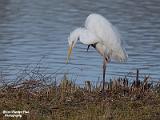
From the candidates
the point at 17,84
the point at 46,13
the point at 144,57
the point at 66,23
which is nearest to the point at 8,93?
the point at 17,84

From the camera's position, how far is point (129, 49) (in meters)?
16.2

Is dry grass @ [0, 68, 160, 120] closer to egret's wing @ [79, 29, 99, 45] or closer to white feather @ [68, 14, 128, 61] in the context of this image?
egret's wing @ [79, 29, 99, 45]

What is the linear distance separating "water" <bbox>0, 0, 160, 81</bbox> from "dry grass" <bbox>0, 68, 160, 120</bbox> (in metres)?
3.00

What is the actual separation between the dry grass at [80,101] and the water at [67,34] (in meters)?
3.00

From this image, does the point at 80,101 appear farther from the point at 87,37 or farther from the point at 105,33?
the point at 105,33

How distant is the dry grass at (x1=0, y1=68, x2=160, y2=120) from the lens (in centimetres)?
757

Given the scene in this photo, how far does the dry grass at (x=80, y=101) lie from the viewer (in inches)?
Result: 298

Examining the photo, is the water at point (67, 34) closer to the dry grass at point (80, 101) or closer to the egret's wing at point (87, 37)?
the egret's wing at point (87, 37)

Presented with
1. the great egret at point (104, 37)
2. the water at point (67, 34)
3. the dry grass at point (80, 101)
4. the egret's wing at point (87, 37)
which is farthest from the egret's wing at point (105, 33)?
the water at point (67, 34)

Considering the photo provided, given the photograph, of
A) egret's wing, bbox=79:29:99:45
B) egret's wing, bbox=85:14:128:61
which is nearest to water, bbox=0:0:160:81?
egret's wing, bbox=85:14:128:61

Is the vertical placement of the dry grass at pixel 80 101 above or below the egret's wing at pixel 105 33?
below

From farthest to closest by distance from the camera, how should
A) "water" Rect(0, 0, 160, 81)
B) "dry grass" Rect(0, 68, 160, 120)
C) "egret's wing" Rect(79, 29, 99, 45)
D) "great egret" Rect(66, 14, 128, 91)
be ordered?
"water" Rect(0, 0, 160, 81) → "great egret" Rect(66, 14, 128, 91) → "egret's wing" Rect(79, 29, 99, 45) → "dry grass" Rect(0, 68, 160, 120)

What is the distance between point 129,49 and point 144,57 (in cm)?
108

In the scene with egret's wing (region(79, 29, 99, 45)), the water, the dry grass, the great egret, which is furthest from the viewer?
the water
